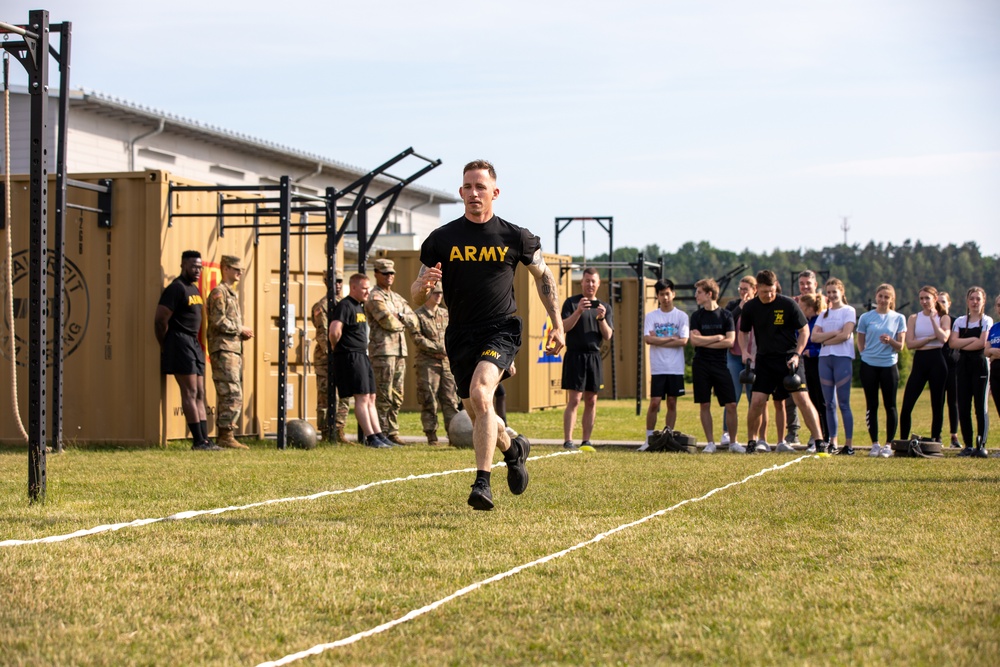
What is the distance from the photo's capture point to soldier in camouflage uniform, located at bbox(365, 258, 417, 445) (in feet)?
48.7

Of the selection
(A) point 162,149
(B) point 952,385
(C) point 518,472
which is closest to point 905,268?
(A) point 162,149

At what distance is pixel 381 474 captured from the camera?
33.5 feet

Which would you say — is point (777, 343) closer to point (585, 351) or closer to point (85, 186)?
point (585, 351)

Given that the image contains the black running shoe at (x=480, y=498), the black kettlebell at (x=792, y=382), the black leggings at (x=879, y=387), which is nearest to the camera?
→ the black running shoe at (x=480, y=498)

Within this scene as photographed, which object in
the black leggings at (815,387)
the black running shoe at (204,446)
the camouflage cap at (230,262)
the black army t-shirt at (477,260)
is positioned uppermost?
the camouflage cap at (230,262)

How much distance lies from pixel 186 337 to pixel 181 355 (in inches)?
8.6

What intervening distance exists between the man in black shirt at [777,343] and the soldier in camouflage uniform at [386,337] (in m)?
4.09

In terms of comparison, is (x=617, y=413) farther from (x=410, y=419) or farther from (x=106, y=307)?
(x=106, y=307)

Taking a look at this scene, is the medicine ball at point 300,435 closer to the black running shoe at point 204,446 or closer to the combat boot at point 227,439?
the combat boot at point 227,439

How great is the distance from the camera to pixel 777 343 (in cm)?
1343

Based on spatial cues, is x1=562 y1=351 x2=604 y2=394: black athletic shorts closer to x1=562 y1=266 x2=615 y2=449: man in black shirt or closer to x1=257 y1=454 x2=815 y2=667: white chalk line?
x1=562 y1=266 x2=615 y2=449: man in black shirt

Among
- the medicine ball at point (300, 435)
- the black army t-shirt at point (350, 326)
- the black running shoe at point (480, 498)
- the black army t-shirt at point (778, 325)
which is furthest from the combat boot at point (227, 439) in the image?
the black running shoe at point (480, 498)

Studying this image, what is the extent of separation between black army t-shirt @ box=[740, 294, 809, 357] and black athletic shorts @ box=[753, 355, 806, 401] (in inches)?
2.7

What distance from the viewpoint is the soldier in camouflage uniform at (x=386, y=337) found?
1484cm
